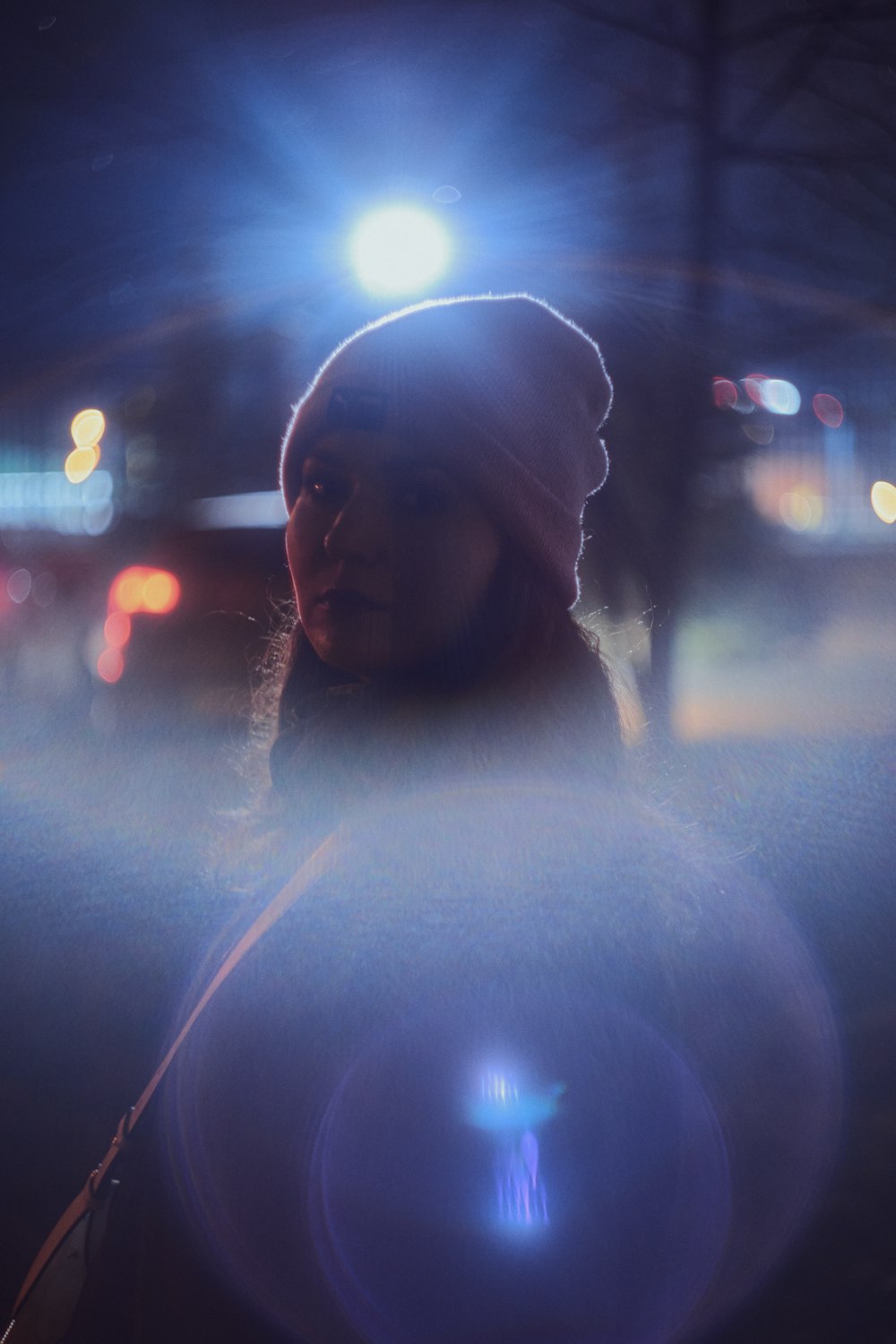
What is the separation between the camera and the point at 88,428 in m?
4.97

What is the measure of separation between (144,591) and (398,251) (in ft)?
9.57

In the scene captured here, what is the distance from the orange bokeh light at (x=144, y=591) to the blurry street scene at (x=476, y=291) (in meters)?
0.70

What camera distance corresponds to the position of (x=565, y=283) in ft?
12.2

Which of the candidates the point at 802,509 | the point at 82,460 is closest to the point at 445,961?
the point at 82,460

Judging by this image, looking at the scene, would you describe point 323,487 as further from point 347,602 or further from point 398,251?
point 398,251

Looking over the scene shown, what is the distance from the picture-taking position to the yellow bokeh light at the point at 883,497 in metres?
6.03

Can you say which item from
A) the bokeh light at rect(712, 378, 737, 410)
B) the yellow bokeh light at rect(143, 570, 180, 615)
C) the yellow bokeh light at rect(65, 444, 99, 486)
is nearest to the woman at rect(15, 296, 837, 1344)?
the bokeh light at rect(712, 378, 737, 410)

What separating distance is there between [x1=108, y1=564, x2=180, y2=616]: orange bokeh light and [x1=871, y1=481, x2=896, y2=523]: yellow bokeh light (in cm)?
383

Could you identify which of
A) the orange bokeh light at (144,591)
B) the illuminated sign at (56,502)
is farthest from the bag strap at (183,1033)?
the illuminated sign at (56,502)

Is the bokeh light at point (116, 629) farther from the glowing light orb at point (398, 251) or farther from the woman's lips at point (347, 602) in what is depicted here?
the woman's lips at point (347, 602)

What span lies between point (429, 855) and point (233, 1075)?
0.33 meters

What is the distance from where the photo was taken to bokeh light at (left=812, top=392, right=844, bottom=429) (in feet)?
15.5

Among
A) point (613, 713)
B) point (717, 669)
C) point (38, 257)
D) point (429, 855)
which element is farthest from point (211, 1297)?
point (717, 669)

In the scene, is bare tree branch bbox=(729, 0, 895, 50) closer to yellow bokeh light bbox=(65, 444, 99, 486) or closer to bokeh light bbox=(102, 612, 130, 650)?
yellow bokeh light bbox=(65, 444, 99, 486)
